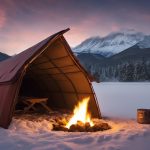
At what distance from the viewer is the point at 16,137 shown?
9102mm

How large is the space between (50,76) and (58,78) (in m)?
0.73

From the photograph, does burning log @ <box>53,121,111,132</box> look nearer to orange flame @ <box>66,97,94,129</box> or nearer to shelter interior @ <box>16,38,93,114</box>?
orange flame @ <box>66,97,94,129</box>

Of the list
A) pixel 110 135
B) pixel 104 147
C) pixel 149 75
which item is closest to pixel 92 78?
pixel 110 135

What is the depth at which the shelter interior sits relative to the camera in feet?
44.0

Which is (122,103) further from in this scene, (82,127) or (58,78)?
(82,127)

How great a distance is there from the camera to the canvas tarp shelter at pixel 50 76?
10.9 m

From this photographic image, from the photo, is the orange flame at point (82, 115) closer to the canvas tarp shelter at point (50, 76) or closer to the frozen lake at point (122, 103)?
the canvas tarp shelter at point (50, 76)

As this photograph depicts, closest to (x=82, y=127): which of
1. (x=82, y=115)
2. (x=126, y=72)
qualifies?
(x=82, y=115)

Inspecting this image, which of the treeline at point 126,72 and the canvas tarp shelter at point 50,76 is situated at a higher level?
the treeline at point 126,72

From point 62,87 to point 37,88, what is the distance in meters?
4.04

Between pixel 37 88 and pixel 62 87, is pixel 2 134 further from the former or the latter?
pixel 37 88

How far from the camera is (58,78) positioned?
53.4 ft

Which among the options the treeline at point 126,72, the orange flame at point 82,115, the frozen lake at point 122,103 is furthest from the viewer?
the treeline at point 126,72

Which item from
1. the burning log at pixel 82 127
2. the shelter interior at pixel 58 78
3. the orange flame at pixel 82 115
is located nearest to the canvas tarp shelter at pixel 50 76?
the shelter interior at pixel 58 78
